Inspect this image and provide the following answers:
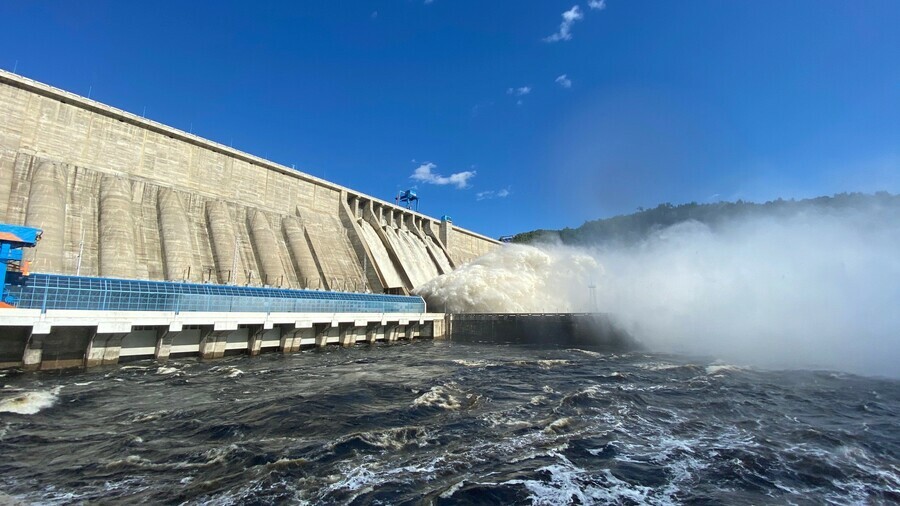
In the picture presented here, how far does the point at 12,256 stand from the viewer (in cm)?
1769

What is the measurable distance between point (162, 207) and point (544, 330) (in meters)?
34.0

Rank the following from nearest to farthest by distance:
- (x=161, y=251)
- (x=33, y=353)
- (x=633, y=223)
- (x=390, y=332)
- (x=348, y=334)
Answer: (x=33, y=353) → (x=161, y=251) → (x=348, y=334) → (x=390, y=332) → (x=633, y=223)

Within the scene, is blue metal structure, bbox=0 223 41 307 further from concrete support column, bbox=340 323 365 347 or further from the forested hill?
the forested hill

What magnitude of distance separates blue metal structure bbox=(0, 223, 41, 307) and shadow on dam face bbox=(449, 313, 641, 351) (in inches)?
1206

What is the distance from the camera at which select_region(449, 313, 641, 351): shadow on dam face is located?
34.4 m

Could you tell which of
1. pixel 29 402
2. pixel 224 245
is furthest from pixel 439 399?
pixel 224 245

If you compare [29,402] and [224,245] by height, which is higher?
[224,245]

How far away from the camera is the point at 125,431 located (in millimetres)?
9688

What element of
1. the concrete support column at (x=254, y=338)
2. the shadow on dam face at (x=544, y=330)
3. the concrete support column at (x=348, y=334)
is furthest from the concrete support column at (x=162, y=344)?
the shadow on dam face at (x=544, y=330)

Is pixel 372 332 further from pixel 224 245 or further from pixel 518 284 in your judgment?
pixel 518 284

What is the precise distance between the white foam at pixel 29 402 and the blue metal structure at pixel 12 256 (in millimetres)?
6468

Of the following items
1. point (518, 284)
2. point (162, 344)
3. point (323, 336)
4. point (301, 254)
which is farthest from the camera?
point (518, 284)

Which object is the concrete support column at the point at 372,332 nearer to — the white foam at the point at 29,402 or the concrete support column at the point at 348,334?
the concrete support column at the point at 348,334

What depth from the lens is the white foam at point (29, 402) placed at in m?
11.3
